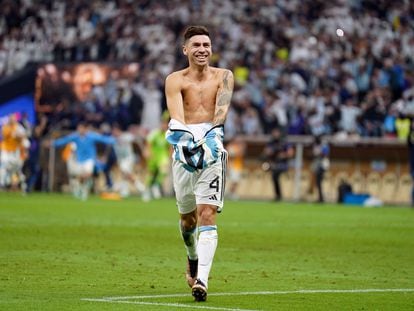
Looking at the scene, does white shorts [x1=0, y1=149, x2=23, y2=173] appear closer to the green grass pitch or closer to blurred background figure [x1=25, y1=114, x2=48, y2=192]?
blurred background figure [x1=25, y1=114, x2=48, y2=192]

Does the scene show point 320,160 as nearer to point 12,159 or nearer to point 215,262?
point 12,159

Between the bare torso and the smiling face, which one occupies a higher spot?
the smiling face

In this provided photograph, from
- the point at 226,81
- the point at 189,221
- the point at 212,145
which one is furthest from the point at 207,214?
the point at 226,81

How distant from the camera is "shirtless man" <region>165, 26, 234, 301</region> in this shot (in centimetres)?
1127

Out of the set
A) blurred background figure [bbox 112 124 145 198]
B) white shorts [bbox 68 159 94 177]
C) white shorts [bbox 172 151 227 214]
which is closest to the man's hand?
white shorts [bbox 172 151 227 214]

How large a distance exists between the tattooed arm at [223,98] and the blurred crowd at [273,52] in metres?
25.2

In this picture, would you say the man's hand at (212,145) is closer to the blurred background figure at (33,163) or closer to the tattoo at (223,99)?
the tattoo at (223,99)

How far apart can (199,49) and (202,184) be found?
1316 millimetres

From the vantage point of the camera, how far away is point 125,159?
39.9 meters

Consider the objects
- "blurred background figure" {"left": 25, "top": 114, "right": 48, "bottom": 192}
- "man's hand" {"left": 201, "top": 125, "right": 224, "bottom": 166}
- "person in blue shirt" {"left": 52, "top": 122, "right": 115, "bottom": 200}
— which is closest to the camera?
"man's hand" {"left": 201, "top": 125, "right": 224, "bottom": 166}

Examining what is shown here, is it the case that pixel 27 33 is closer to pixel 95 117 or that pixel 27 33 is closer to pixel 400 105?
pixel 95 117

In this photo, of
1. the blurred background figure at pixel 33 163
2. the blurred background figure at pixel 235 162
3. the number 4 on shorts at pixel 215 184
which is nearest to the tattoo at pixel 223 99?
the number 4 on shorts at pixel 215 184

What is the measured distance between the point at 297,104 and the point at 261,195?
4243 mm

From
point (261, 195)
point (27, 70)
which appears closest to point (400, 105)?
point (261, 195)
